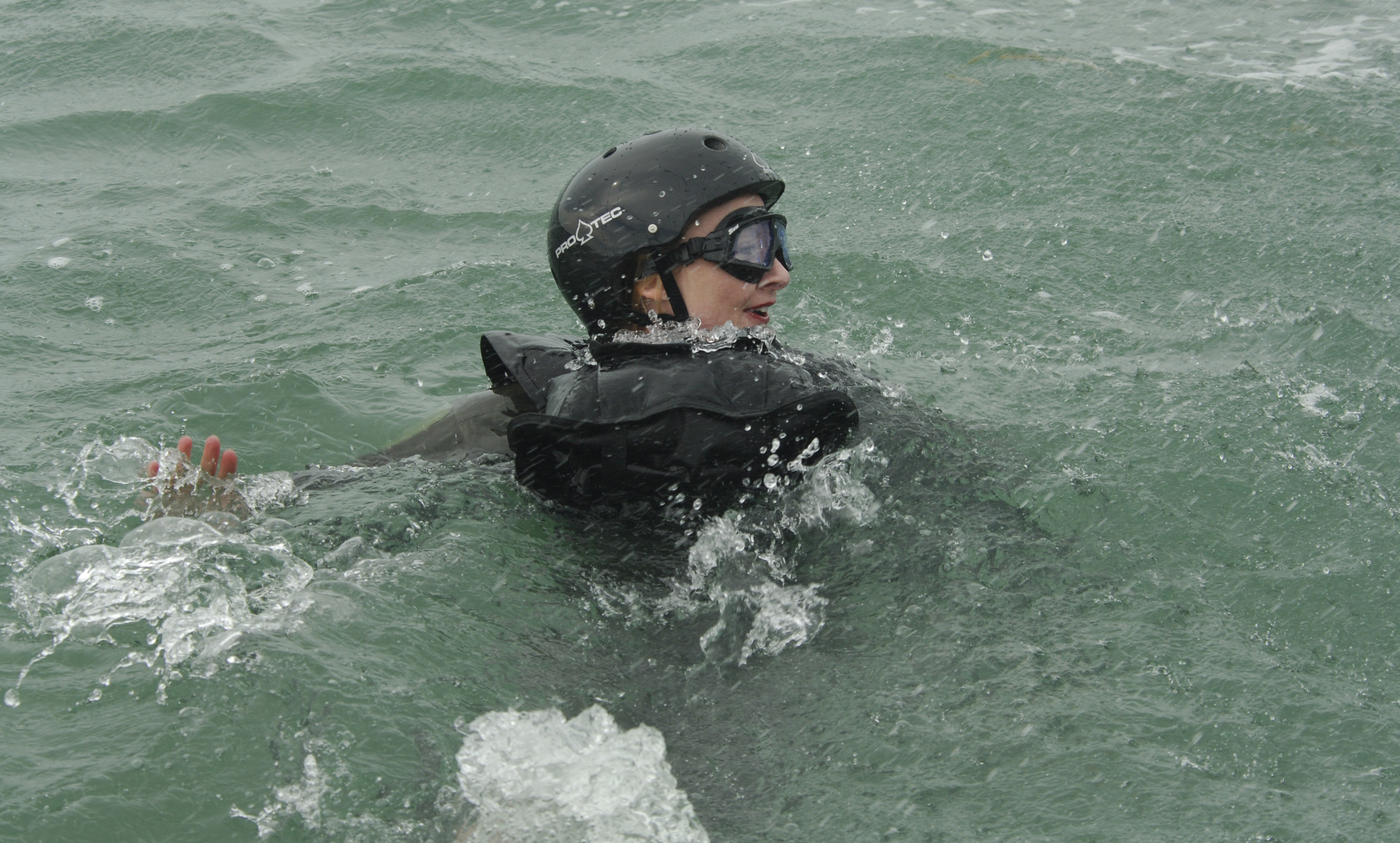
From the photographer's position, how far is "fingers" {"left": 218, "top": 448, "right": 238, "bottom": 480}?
423 centimetres

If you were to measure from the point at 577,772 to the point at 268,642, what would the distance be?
108 cm

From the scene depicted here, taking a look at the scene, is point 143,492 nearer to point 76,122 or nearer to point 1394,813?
point 1394,813

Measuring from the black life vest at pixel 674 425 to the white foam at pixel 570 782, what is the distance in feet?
2.72

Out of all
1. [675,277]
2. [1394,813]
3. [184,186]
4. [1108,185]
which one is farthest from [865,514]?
[184,186]

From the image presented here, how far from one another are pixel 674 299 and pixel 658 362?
0.43 metres

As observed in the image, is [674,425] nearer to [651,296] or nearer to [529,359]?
[651,296]

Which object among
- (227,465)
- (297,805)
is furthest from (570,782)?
(227,465)

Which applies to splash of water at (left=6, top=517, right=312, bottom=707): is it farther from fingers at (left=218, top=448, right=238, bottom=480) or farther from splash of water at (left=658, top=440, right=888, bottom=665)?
splash of water at (left=658, top=440, right=888, bottom=665)

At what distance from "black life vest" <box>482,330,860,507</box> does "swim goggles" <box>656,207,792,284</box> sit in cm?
34

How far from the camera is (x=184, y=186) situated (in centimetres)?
908

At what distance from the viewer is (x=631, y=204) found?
4.38 metres

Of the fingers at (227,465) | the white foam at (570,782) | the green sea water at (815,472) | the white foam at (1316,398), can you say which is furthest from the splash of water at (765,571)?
the white foam at (1316,398)

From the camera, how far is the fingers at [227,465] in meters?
4.23

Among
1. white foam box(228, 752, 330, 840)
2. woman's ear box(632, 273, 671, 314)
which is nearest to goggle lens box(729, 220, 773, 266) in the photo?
woman's ear box(632, 273, 671, 314)
